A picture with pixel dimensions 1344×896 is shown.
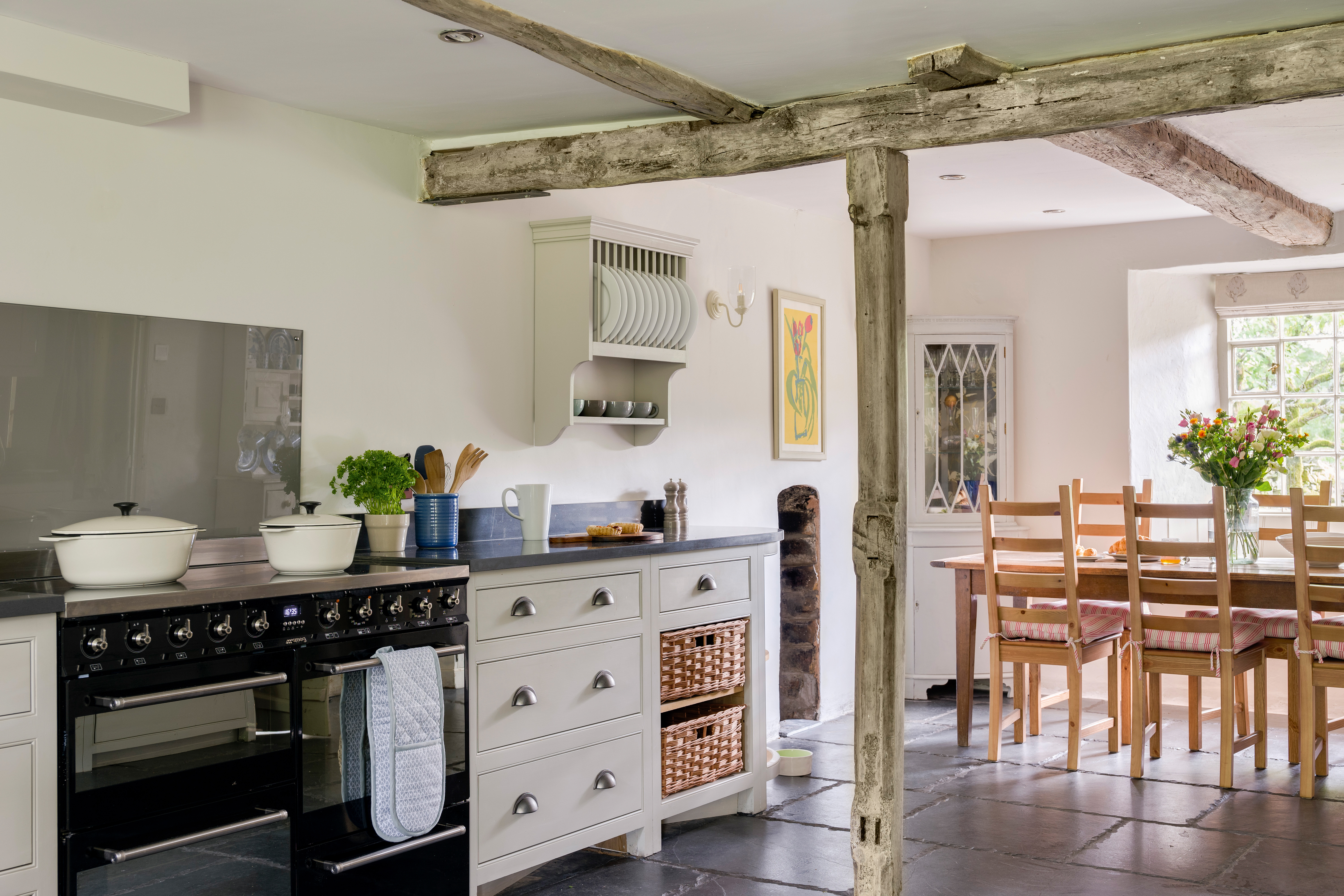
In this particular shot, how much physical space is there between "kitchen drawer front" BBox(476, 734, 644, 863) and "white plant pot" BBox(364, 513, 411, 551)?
2.44 ft

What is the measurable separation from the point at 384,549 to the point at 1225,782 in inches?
131

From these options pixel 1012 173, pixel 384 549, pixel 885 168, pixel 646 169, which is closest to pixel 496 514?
pixel 384 549

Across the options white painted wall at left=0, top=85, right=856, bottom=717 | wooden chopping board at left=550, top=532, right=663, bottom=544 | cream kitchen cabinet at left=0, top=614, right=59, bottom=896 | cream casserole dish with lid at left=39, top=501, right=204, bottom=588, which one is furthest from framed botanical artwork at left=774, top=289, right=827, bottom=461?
cream kitchen cabinet at left=0, top=614, right=59, bottom=896

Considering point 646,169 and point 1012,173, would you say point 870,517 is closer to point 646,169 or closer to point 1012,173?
point 646,169

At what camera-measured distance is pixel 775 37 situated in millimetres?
3039

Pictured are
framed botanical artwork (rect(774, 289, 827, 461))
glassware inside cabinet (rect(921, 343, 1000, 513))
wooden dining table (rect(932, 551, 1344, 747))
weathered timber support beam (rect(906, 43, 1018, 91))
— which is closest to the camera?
weathered timber support beam (rect(906, 43, 1018, 91))

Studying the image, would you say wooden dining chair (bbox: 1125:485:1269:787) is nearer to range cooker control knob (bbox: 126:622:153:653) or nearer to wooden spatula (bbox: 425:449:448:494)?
wooden spatula (bbox: 425:449:448:494)

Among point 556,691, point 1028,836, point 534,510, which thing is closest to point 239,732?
point 556,691

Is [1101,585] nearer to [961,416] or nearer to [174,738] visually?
[961,416]

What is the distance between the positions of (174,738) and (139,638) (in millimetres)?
244

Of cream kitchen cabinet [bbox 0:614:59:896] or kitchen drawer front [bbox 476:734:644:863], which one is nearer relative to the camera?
cream kitchen cabinet [bbox 0:614:59:896]

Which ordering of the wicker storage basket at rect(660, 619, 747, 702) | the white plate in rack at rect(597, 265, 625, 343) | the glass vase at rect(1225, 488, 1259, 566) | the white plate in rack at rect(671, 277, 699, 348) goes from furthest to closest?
the glass vase at rect(1225, 488, 1259, 566), the white plate in rack at rect(671, 277, 699, 348), the white plate in rack at rect(597, 265, 625, 343), the wicker storage basket at rect(660, 619, 747, 702)

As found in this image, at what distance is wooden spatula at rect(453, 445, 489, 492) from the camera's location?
3998mm

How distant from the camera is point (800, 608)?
6.05m
